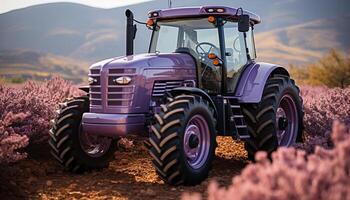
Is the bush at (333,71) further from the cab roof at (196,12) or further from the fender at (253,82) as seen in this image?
the cab roof at (196,12)

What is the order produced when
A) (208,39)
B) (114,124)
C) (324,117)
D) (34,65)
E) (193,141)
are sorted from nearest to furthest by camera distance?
1. (193,141)
2. (114,124)
3. (208,39)
4. (324,117)
5. (34,65)

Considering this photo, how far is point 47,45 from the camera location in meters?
151

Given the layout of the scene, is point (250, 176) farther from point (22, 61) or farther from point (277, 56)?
point (277, 56)

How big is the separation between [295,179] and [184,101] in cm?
324

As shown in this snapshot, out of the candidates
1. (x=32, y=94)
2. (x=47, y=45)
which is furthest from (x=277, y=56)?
(x=32, y=94)

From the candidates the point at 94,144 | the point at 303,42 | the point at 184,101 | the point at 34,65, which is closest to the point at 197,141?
the point at 184,101

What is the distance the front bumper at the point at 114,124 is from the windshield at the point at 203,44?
1184 mm

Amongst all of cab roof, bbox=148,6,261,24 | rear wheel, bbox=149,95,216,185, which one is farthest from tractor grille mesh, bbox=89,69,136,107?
cab roof, bbox=148,6,261,24

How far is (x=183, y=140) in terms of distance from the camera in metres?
5.25

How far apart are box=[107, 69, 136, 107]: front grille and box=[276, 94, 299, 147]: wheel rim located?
2.51 meters

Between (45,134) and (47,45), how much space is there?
5896 inches

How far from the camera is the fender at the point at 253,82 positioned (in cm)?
651

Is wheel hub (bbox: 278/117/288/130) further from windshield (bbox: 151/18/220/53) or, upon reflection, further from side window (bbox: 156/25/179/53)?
side window (bbox: 156/25/179/53)

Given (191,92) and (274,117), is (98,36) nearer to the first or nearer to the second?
(274,117)
